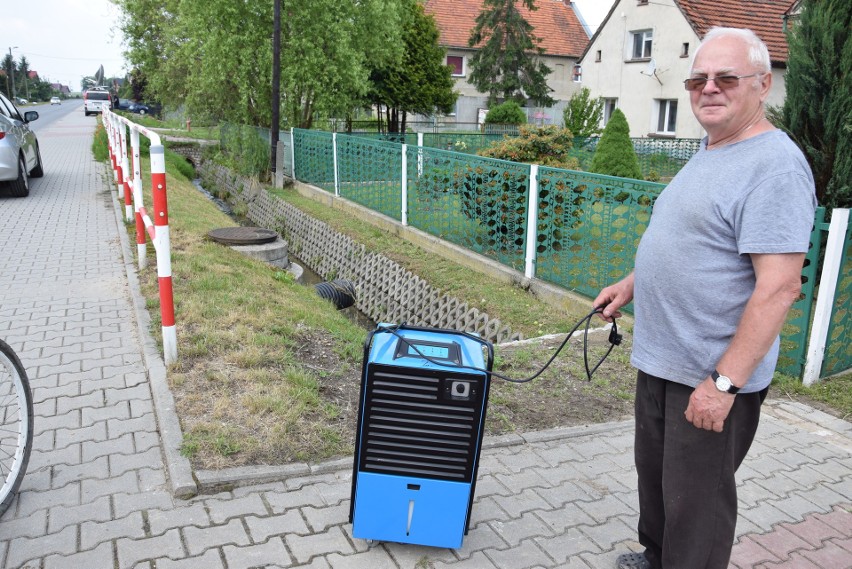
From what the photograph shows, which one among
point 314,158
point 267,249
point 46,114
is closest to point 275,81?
point 314,158

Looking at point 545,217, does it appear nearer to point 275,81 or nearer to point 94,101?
point 275,81

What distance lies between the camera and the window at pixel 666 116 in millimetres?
26844

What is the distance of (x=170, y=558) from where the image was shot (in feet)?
9.48

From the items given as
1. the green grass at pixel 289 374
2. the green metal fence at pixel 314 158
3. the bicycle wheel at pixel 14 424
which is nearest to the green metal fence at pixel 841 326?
the green grass at pixel 289 374

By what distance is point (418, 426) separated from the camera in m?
2.85

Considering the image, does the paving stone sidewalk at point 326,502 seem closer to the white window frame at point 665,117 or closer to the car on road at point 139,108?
the white window frame at point 665,117

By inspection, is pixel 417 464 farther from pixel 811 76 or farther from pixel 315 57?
pixel 315 57

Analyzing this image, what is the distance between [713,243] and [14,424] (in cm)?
316

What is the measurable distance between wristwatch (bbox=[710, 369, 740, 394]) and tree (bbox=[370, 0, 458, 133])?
26.2 m

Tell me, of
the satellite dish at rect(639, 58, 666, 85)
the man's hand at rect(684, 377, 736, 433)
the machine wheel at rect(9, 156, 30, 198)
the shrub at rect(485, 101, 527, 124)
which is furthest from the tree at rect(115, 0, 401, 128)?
the man's hand at rect(684, 377, 736, 433)

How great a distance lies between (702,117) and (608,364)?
11.2 ft

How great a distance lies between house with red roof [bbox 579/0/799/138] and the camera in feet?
82.6

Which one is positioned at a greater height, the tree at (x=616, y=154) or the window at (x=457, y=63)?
the window at (x=457, y=63)

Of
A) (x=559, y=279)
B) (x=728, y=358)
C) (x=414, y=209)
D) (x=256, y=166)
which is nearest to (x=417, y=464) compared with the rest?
(x=728, y=358)
